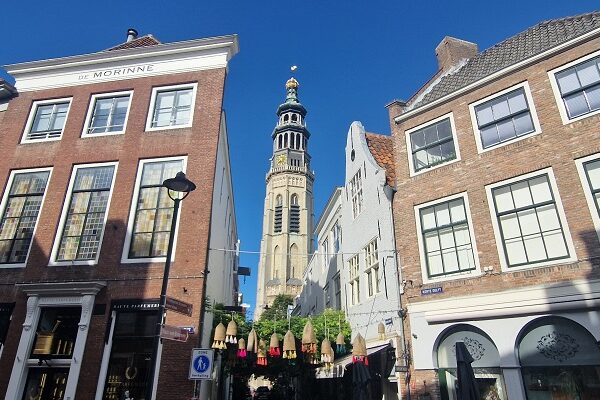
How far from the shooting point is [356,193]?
16.8 m

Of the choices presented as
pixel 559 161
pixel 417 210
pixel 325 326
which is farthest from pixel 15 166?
pixel 559 161

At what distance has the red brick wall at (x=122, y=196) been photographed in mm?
11570

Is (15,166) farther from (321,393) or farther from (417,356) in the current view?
(321,393)

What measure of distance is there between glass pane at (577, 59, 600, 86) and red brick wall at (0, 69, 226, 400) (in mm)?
11036

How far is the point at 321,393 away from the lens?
2083 centimetres

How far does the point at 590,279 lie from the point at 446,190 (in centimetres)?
420

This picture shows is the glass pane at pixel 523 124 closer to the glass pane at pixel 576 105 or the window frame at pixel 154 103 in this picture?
the glass pane at pixel 576 105

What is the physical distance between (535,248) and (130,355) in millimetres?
11299

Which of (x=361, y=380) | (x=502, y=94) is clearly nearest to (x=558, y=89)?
A: (x=502, y=94)

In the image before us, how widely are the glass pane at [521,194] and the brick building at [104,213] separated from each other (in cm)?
906

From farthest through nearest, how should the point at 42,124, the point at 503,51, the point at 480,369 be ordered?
the point at 42,124
the point at 503,51
the point at 480,369

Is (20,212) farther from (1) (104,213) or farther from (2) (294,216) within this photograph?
(2) (294,216)

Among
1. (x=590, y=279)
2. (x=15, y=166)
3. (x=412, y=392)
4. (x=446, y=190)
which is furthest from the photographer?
(x=15, y=166)

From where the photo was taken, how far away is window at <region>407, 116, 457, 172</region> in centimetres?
1253
